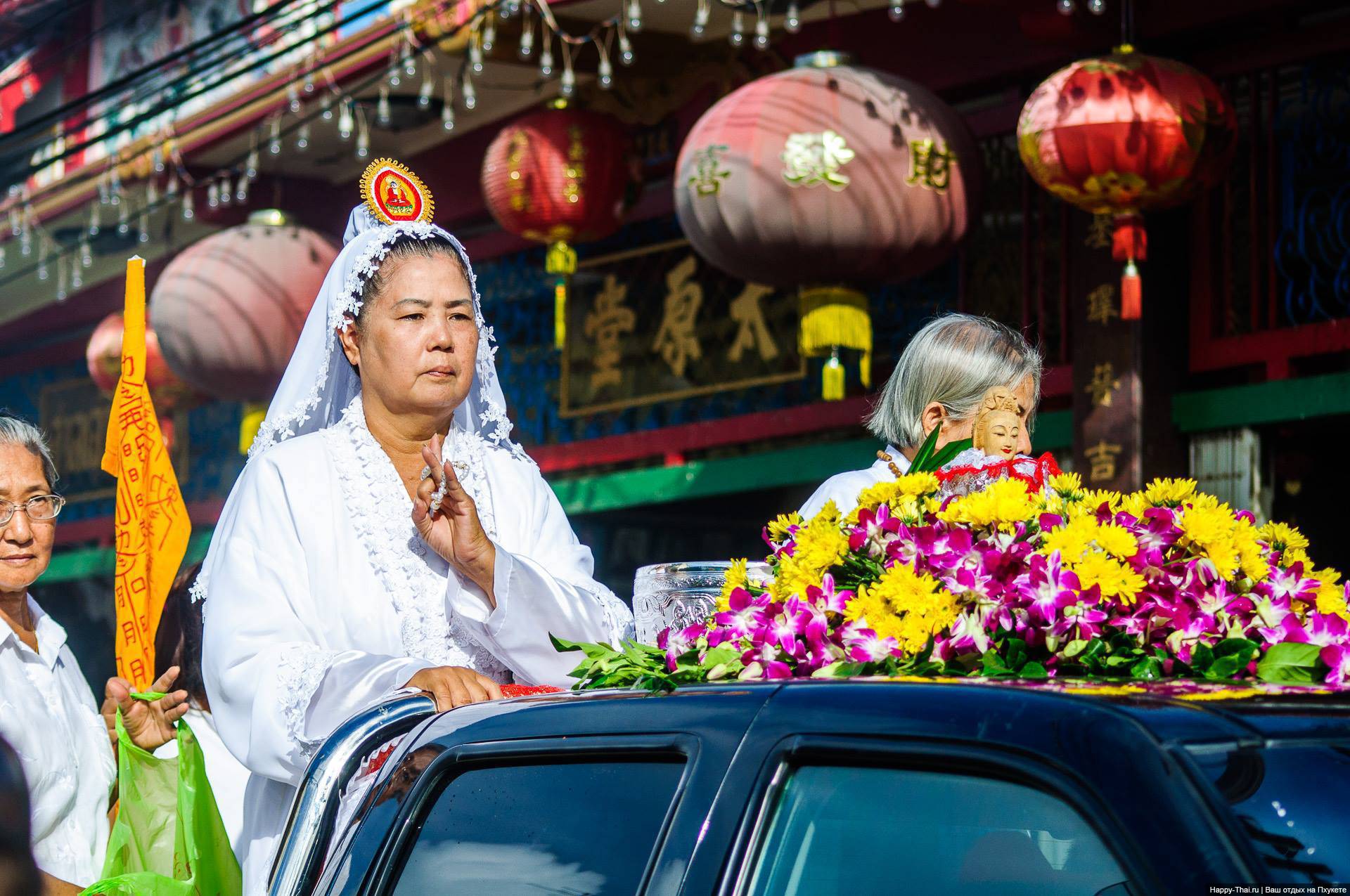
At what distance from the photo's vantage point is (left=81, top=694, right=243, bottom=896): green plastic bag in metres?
2.87

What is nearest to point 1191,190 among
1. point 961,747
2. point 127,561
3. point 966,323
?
point 966,323

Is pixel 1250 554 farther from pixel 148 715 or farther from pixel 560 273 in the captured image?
pixel 560 273

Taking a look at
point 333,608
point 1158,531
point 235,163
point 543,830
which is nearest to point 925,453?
point 1158,531

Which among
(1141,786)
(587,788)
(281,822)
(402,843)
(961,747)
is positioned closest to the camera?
(1141,786)

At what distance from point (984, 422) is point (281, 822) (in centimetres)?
148

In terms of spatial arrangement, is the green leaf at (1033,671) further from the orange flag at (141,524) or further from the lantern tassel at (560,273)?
the lantern tassel at (560,273)

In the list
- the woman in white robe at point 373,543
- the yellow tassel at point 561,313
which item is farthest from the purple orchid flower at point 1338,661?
the yellow tassel at point 561,313

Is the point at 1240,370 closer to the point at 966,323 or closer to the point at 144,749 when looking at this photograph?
the point at 966,323

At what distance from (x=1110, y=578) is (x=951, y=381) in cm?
147

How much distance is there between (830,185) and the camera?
16.6ft

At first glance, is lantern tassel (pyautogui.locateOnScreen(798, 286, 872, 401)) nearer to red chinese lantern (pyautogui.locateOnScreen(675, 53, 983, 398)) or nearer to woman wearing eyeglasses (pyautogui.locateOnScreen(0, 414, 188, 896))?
red chinese lantern (pyautogui.locateOnScreen(675, 53, 983, 398))

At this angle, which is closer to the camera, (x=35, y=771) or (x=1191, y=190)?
(x=35, y=771)

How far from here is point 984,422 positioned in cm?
334

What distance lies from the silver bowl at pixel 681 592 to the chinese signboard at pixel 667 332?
424 centimetres
